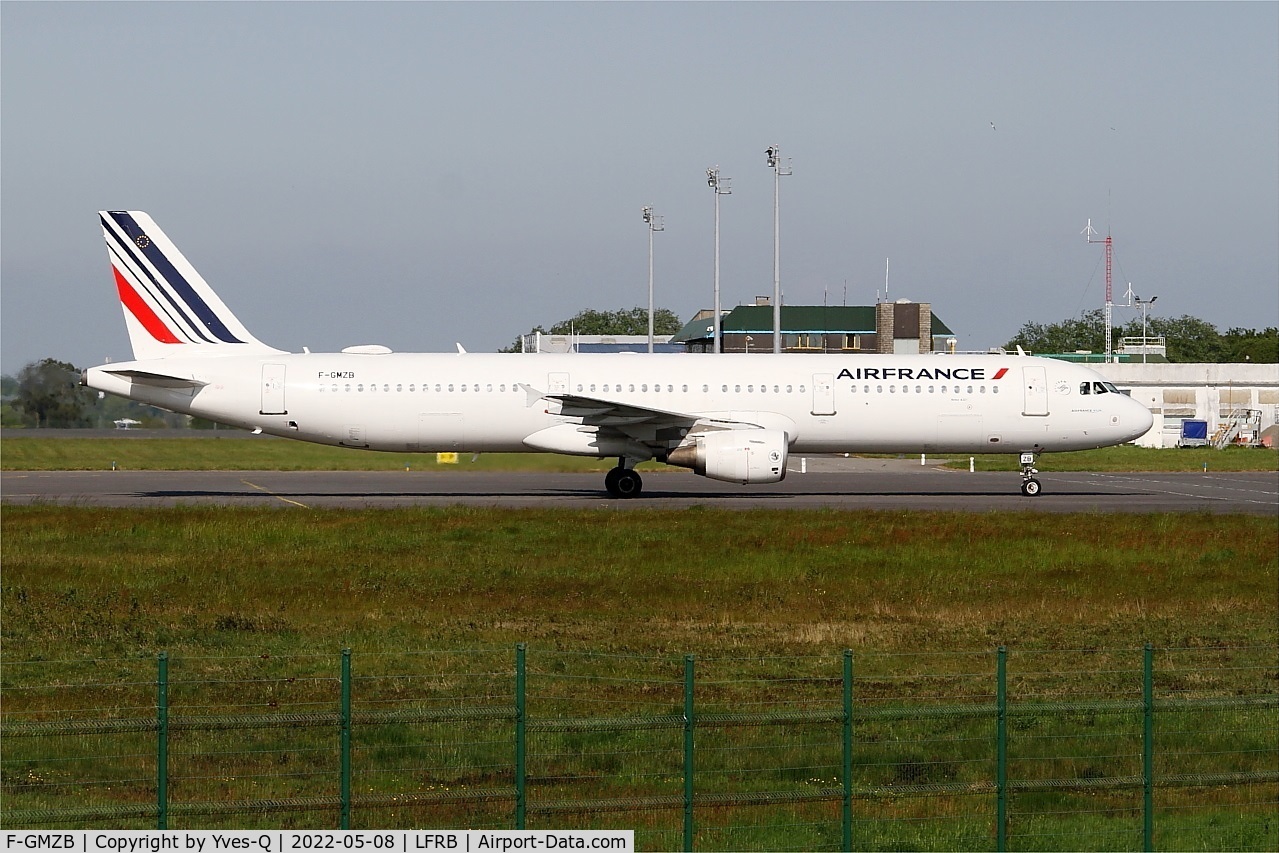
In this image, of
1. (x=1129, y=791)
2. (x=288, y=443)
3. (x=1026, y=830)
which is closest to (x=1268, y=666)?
(x=1129, y=791)

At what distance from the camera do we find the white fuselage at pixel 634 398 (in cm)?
3875

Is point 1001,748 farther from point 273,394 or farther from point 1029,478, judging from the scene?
point 1029,478

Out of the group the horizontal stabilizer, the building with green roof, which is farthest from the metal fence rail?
the building with green roof

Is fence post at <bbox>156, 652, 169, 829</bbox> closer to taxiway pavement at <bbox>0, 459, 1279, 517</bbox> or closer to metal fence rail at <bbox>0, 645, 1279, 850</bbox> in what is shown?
metal fence rail at <bbox>0, 645, 1279, 850</bbox>

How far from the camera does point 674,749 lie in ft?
45.5

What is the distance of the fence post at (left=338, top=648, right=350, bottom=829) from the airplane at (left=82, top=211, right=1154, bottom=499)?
27.1 m

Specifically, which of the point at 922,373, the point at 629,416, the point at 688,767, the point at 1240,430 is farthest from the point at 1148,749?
the point at 1240,430

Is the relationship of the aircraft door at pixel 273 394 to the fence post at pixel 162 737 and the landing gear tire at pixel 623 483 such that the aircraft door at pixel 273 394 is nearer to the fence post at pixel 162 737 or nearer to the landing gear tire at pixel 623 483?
the landing gear tire at pixel 623 483

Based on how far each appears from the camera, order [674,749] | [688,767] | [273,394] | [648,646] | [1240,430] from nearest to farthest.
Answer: [688,767], [674,749], [648,646], [273,394], [1240,430]

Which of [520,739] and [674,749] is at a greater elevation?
[520,739]

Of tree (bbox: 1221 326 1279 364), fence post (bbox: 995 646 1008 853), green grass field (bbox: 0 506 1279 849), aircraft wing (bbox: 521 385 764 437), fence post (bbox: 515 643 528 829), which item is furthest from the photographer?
tree (bbox: 1221 326 1279 364)

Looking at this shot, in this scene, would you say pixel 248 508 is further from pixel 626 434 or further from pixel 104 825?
pixel 104 825

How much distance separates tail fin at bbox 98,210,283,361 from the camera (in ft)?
129
